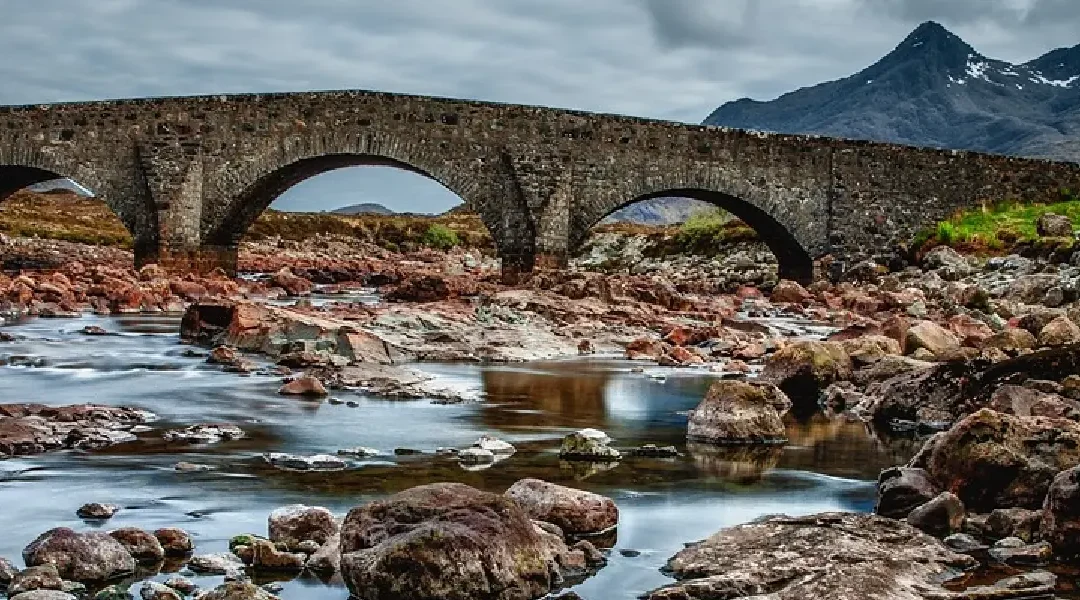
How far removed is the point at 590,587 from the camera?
4852 mm

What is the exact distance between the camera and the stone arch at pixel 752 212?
1064 inches

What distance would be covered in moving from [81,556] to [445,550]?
1420mm

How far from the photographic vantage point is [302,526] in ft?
17.2

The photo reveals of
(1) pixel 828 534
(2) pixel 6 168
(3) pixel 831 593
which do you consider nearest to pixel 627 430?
(1) pixel 828 534

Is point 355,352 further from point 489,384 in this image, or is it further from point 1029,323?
point 1029,323

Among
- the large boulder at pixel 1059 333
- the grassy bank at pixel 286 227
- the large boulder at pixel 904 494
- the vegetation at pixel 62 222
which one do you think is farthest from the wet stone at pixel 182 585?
the grassy bank at pixel 286 227

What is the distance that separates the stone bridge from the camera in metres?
26.3

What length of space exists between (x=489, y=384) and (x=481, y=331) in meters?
3.69

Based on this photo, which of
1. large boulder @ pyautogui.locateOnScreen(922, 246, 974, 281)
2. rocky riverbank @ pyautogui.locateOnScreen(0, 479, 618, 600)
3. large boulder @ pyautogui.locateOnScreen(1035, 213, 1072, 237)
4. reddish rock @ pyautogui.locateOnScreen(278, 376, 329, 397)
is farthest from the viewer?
large boulder @ pyautogui.locateOnScreen(1035, 213, 1072, 237)

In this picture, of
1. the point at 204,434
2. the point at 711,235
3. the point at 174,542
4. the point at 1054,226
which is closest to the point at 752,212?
the point at 1054,226

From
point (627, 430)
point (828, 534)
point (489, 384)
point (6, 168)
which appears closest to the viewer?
point (828, 534)

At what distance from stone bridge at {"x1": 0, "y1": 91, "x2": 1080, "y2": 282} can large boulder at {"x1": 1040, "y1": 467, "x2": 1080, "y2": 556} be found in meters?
21.0

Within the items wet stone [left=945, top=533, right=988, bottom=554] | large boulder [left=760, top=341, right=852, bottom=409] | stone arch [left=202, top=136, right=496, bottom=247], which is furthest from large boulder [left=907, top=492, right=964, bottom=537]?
stone arch [left=202, top=136, right=496, bottom=247]

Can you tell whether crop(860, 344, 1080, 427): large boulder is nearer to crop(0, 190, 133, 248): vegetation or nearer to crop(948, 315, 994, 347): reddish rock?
crop(948, 315, 994, 347): reddish rock
